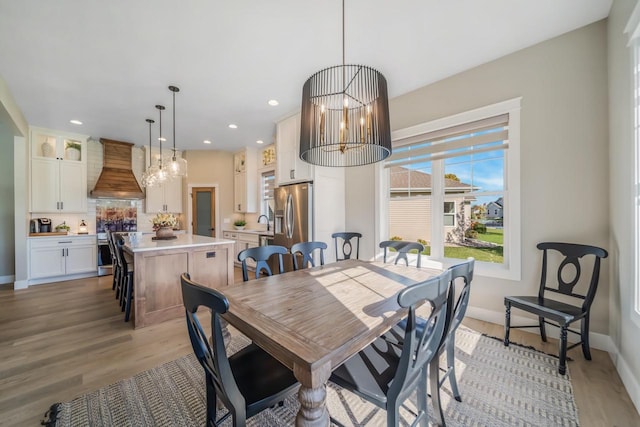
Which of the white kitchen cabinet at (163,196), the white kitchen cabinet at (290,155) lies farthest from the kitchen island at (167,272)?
the white kitchen cabinet at (163,196)

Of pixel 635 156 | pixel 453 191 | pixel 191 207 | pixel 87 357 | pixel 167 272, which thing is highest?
pixel 635 156

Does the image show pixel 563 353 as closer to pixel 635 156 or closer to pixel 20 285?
pixel 635 156

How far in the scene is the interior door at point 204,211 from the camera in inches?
261

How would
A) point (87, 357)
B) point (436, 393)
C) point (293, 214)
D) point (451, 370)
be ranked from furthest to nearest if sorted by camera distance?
point (293, 214), point (87, 357), point (451, 370), point (436, 393)

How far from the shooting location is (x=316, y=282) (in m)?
1.87

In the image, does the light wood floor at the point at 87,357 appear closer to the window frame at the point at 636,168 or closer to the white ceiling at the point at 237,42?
the window frame at the point at 636,168

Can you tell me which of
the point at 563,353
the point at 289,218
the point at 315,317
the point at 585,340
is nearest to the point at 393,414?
the point at 315,317

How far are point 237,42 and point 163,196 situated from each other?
5.09 meters

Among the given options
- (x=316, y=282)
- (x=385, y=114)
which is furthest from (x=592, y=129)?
(x=316, y=282)

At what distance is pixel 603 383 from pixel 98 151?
842 cm

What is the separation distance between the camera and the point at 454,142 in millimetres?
3113

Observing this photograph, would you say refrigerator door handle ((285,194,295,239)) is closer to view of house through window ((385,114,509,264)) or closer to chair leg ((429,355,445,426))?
view of house through window ((385,114,509,264))

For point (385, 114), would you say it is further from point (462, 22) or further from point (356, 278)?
point (462, 22)

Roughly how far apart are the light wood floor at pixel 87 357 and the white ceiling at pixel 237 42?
2942 millimetres
